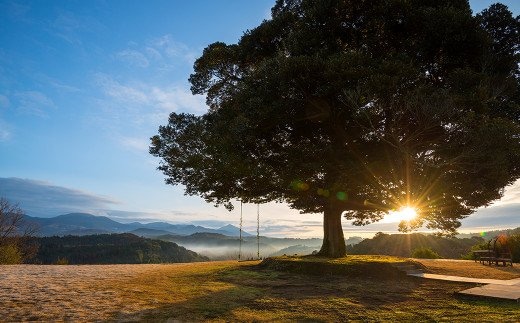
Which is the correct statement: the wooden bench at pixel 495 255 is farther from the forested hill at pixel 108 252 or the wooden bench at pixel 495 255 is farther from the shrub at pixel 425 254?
the forested hill at pixel 108 252

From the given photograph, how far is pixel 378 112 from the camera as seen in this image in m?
14.2

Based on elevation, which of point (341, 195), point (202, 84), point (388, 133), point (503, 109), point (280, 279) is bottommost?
point (280, 279)

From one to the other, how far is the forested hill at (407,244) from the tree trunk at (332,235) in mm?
38751

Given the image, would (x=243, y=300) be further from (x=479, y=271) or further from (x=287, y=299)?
(x=479, y=271)

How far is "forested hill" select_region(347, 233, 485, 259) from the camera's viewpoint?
58287mm

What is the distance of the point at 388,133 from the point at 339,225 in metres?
7.57

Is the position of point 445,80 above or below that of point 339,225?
above

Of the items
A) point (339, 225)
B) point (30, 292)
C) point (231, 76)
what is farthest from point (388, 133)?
point (30, 292)

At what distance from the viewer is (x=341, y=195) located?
1983 cm

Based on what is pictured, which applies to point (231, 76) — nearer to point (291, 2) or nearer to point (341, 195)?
point (291, 2)

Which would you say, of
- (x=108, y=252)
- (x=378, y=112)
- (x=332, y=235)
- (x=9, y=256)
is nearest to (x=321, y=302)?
(x=378, y=112)

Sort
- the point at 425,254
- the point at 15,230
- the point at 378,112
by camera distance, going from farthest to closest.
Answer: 1. the point at 15,230
2. the point at 425,254
3. the point at 378,112

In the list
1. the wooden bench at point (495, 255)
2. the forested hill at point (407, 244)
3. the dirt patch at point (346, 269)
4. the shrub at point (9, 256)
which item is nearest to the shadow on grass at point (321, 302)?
the dirt patch at point (346, 269)

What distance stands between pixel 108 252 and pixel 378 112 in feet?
366
